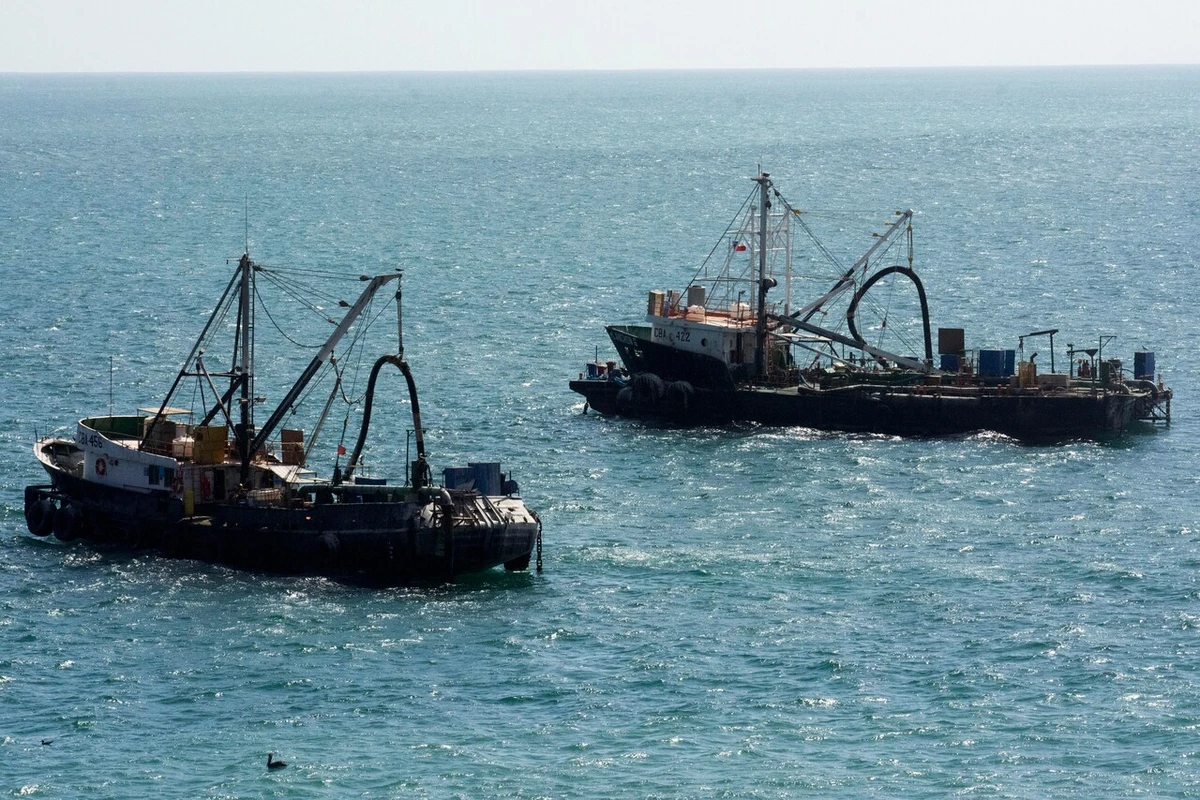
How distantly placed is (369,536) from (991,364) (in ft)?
129

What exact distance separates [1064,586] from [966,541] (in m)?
6.77

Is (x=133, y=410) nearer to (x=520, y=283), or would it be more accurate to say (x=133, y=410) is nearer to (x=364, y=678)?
(x=364, y=678)

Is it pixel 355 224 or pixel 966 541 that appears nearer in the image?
pixel 966 541

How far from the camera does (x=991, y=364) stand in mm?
97438

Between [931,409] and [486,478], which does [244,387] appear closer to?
[486,478]

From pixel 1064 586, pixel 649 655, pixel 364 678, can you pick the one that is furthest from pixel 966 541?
pixel 364 678

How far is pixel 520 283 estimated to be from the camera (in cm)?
15100

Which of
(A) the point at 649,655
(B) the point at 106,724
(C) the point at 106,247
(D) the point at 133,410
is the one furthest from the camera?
(C) the point at 106,247

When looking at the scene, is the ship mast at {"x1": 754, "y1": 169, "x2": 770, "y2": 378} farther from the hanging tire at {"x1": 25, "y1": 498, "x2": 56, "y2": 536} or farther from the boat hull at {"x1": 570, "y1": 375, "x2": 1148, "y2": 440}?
the hanging tire at {"x1": 25, "y1": 498, "x2": 56, "y2": 536}

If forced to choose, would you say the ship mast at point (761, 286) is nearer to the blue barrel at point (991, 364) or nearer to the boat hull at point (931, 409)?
the boat hull at point (931, 409)

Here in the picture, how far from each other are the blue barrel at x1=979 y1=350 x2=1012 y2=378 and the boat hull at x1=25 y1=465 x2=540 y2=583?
34211mm

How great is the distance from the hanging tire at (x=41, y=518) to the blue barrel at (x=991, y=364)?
1742 inches

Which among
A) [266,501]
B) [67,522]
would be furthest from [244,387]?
[67,522]

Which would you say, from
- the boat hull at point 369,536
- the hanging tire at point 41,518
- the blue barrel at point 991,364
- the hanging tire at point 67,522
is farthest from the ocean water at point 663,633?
the blue barrel at point 991,364
